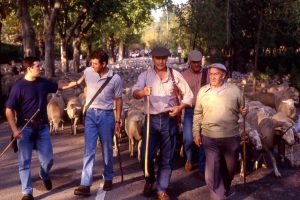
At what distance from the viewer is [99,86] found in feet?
23.0

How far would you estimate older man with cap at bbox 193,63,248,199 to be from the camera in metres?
6.24

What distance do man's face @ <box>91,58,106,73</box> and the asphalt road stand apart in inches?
69.4

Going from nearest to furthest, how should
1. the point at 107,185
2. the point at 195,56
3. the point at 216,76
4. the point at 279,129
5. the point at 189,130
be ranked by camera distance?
the point at 216,76
the point at 107,185
the point at 195,56
the point at 189,130
the point at 279,129

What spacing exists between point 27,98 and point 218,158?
2.58m

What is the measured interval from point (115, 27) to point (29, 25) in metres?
28.0

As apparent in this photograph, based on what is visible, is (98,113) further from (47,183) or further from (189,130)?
(189,130)

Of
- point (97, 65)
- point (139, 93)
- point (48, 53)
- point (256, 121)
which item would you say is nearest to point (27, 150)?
point (97, 65)

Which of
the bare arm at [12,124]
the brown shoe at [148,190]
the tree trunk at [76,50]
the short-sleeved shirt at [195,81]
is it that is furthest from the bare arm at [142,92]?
the tree trunk at [76,50]

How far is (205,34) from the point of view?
28.9 m

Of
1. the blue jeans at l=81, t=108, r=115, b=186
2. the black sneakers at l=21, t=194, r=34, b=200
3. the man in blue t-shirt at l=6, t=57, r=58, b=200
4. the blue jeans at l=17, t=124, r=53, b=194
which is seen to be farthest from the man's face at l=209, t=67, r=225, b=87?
the black sneakers at l=21, t=194, r=34, b=200

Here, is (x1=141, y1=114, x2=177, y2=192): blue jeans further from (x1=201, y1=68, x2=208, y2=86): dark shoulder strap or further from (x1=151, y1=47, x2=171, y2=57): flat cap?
(x1=201, y1=68, x2=208, y2=86): dark shoulder strap

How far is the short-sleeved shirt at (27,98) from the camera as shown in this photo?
265 inches

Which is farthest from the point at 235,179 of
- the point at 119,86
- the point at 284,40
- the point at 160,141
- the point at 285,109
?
the point at 284,40

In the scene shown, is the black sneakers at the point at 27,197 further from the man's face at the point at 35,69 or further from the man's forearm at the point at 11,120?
the man's face at the point at 35,69
